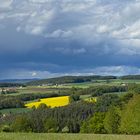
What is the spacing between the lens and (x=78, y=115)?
5522 inches

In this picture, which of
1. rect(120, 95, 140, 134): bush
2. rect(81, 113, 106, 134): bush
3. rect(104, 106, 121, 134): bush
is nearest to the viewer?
rect(120, 95, 140, 134): bush

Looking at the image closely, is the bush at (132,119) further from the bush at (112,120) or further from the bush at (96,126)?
the bush at (96,126)

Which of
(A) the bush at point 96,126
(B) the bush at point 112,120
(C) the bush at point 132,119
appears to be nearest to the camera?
(C) the bush at point 132,119

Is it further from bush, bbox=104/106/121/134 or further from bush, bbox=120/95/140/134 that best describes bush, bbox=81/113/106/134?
bush, bbox=120/95/140/134

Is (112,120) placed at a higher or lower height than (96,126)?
higher

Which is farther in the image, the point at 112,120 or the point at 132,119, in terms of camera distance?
the point at 112,120

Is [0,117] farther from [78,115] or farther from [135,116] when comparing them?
[135,116]

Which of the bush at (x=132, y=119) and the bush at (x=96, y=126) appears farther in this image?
the bush at (x=96, y=126)

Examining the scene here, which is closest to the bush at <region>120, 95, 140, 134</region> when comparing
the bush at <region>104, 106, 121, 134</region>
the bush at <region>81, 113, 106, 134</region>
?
the bush at <region>104, 106, 121, 134</region>

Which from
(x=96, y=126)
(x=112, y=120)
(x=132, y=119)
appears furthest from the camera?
A: (x=96, y=126)

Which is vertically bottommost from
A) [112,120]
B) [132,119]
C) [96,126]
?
[96,126]

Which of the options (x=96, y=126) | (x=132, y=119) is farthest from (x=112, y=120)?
(x=132, y=119)

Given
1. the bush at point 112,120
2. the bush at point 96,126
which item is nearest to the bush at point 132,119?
the bush at point 112,120

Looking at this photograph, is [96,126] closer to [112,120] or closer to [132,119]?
[112,120]
